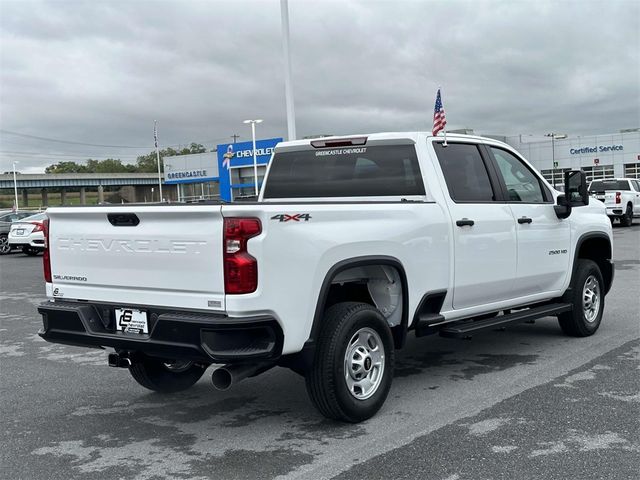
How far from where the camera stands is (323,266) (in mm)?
4695

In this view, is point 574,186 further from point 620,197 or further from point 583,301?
point 620,197

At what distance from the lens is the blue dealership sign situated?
5938 centimetres

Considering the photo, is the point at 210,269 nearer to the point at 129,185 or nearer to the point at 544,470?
the point at 544,470

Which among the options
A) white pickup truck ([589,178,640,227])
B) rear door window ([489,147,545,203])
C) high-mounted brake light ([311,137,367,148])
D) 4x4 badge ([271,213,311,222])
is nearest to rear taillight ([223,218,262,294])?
4x4 badge ([271,213,311,222])

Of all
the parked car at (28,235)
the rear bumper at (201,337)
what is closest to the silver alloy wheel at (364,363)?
the rear bumper at (201,337)

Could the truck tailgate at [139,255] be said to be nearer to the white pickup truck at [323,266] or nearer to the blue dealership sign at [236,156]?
the white pickup truck at [323,266]

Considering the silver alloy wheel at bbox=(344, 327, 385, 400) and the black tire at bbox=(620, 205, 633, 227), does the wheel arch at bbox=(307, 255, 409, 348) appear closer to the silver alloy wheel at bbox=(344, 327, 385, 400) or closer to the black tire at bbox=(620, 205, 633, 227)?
the silver alloy wheel at bbox=(344, 327, 385, 400)

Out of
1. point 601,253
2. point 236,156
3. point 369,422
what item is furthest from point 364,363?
point 236,156

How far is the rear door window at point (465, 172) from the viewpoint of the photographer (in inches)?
240

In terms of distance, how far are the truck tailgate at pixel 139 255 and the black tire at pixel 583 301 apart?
449 cm

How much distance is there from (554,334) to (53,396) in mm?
Answer: 5157

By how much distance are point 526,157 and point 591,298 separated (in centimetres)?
6429

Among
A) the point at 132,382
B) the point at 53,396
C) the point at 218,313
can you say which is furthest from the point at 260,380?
the point at 218,313

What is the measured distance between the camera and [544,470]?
4.07m
